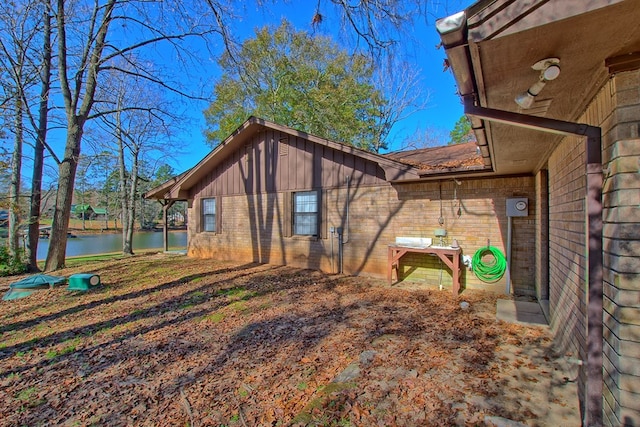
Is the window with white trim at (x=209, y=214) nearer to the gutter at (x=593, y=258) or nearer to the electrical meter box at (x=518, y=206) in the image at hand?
the electrical meter box at (x=518, y=206)

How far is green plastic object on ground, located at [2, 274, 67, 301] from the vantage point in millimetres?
6215

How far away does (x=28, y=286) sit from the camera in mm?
6531

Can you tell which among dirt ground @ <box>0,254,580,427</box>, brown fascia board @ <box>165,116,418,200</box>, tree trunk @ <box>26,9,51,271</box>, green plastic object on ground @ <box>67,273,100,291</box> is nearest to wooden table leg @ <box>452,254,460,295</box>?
dirt ground @ <box>0,254,580,427</box>

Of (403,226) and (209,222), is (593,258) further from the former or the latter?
(209,222)

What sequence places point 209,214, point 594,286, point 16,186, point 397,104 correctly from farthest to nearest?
point 397,104 → point 209,214 → point 16,186 → point 594,286

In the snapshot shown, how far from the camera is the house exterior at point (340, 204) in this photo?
21.4 ft

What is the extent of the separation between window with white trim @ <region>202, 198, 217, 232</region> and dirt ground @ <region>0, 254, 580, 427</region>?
19.1ft

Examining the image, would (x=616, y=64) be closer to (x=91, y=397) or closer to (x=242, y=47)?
(x=91, y=397)

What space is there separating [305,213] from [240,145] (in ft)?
11.6

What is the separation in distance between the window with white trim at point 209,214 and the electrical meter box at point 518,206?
30.7ft

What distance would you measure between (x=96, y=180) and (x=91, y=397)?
25.9 meters

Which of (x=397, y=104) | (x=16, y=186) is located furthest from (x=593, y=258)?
(x=397, y=104)

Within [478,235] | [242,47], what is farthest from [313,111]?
[478,235]

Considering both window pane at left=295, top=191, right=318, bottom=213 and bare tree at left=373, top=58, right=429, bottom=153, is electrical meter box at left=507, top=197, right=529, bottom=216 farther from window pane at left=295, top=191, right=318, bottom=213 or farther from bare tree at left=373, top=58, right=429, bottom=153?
bare tree at left=373, top=58, right=429, bottom=153
